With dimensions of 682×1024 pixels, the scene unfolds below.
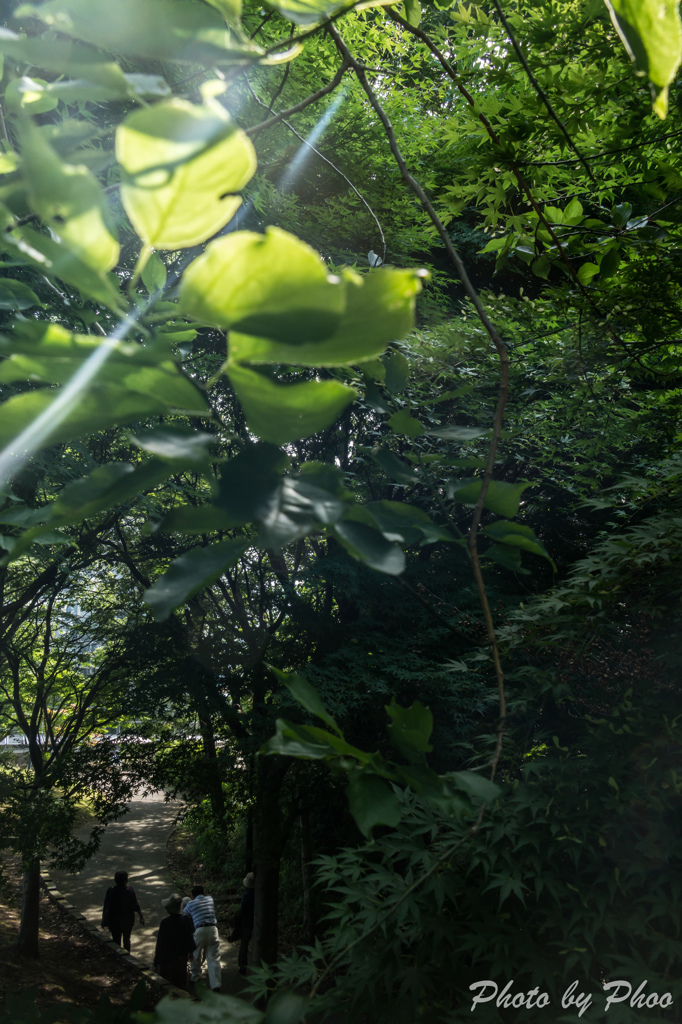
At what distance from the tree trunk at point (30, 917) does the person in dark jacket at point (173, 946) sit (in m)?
2.46

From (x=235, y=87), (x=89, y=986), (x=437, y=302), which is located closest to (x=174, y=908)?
(x=89, y=986)

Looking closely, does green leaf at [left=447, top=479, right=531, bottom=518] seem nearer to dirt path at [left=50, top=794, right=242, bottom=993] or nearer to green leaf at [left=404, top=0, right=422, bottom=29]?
green leaf at [left=404, top=0, right=422, bottom=29]

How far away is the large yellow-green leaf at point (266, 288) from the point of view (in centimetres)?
30

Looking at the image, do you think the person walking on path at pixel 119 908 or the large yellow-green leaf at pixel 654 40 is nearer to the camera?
the large yellow-green leaf at pixel 654 40

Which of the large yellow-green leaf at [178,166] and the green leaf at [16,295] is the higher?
the green leaf at [16,295]

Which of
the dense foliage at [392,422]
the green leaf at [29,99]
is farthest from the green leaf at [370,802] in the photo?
the green leaf at [29,99]

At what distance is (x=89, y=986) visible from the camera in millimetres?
8234

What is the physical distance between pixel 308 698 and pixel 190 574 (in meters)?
0.16

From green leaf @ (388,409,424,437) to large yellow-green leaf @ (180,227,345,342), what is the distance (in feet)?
1.16

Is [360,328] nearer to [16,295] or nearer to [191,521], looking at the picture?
[191,521]

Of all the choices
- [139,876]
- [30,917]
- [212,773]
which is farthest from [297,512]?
[139,876]

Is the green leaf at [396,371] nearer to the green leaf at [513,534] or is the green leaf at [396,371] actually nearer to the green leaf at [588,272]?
the green leaf at [513,534]

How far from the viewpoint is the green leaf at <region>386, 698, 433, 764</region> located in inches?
19.5

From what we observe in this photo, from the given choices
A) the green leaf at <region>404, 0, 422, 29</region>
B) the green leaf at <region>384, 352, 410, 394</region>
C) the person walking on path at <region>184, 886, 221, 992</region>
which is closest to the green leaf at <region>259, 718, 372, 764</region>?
the green leaf at <region>384, 352, 410, 394</region>
